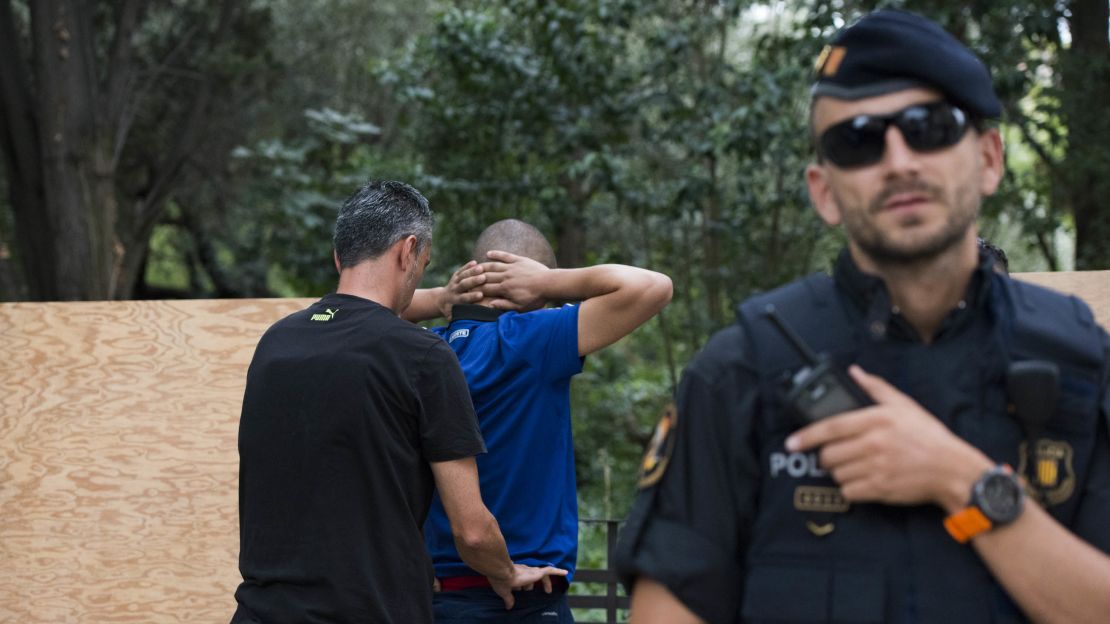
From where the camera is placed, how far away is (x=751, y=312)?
5.47ft

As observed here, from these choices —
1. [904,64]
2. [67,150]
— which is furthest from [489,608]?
[67,150]

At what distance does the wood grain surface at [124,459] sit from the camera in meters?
4.73

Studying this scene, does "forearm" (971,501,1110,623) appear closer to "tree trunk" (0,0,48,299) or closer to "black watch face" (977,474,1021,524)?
"black watch face" (977,474,1021,524)

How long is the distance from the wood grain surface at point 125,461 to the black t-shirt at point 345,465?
1777 mm

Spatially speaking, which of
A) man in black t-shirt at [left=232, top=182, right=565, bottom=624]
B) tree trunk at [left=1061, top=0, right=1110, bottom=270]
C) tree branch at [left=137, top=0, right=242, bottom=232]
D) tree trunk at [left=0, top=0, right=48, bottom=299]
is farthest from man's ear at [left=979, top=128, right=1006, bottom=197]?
tree branch at [left=137, top=0, right=242, bottom=232]

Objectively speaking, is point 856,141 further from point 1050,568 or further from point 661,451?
point 1050,568

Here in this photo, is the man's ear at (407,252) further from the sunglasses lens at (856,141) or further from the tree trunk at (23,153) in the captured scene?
the tree trunk at (23,153)

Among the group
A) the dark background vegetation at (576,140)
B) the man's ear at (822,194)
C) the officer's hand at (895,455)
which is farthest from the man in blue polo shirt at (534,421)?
the dark background vegetation at (576,140)

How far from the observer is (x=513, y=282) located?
3605 millimetres

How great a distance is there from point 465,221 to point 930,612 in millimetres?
9924

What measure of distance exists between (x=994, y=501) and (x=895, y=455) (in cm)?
13

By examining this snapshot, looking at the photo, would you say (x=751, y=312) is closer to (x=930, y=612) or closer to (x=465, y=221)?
(x=930, y=612)

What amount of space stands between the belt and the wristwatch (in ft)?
6.84

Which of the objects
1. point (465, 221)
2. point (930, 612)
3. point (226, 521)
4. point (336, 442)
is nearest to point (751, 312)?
point (930, 612)
